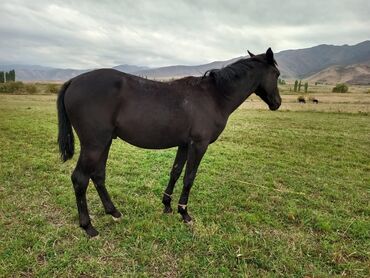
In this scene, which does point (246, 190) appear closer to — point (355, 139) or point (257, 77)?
point (257, 77)

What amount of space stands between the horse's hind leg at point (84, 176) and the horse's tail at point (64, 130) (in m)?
0.51

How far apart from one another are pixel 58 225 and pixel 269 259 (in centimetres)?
326

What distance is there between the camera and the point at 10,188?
19.6 feet

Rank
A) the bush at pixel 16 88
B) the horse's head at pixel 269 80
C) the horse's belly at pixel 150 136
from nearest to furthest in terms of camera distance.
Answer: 1. the horse's belly at pixel 150 136
2. the horse's head at pixel 269 80
3. the bush at pixel 16 88

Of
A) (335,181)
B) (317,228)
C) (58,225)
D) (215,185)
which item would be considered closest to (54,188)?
(58,225)

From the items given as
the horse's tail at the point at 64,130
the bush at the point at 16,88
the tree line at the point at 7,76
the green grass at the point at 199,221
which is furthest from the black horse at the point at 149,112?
the tree line at the point at 7,76

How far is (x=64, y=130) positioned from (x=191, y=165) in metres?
2.08

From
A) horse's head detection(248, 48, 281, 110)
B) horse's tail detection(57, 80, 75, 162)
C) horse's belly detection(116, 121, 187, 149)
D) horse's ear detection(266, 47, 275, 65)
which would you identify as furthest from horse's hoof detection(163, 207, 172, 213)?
horse's ear detection(266, 47, 275, 65)

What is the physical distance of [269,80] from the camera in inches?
206

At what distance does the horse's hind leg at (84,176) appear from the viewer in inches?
162

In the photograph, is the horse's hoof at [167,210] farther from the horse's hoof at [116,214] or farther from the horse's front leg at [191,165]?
the horse's hoof at [116,214]

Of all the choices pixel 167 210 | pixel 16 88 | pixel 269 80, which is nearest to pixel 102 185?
pixel 167 210

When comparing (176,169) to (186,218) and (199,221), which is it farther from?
(199,221)

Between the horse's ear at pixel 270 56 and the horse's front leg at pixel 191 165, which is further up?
the horse's ear at pixel 270 56
